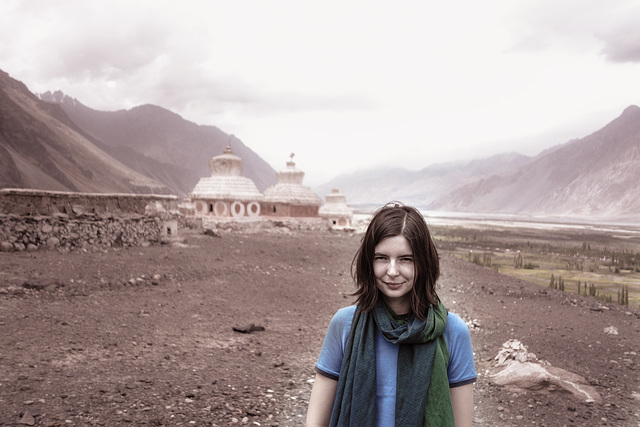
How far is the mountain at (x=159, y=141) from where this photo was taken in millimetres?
81250

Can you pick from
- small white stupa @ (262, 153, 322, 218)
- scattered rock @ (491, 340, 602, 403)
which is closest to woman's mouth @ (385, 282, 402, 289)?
scattered rock @ (491, 340, 602, 403)

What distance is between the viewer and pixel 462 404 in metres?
1.70

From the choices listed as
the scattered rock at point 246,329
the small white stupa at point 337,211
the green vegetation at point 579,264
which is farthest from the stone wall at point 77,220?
the small white stupa at point 337,211

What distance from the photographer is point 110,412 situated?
3.49 m

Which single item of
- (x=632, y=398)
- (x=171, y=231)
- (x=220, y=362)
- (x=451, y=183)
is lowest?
(x=632, y=398)

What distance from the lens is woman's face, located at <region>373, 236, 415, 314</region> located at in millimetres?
1674

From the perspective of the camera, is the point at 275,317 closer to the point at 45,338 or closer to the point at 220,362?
the point at 220,362

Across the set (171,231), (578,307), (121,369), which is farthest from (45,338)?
(578,307)

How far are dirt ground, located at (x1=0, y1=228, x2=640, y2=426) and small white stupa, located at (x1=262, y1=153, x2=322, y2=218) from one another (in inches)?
596

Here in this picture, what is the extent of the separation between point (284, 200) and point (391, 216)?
79.8 feet

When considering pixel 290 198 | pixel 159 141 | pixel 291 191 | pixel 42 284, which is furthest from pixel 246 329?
pixel 159 141

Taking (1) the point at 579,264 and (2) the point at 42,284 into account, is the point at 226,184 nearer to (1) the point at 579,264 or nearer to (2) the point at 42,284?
(2) the point at 42,284

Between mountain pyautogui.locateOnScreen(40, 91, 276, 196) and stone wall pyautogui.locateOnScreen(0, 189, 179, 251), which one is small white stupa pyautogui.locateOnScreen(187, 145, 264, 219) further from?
mountain pyautogui.locateOnScreen(40, 91, 276, 196)

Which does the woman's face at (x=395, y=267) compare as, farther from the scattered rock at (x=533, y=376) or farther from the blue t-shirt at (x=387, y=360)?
the scattered rock at (x=533, y=376)
